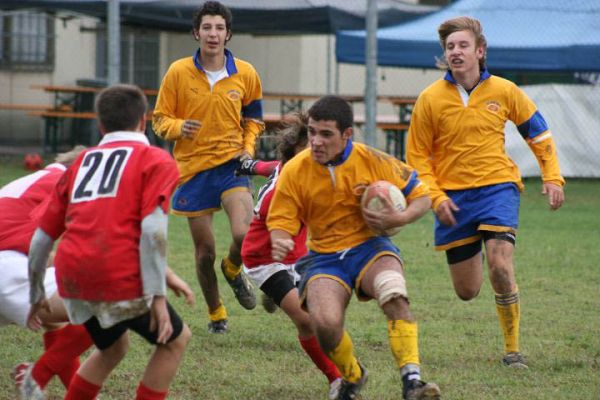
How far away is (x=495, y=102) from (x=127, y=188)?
112 inches

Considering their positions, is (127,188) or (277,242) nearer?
(127,188)

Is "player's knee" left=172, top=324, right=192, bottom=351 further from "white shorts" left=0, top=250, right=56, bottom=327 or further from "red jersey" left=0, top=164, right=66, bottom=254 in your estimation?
"red jersey" left=0, top=164, right=66, bottom=254

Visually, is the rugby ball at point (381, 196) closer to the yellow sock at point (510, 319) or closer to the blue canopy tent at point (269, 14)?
the yellow sock at point (510, 319)

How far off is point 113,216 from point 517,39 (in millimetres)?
12861

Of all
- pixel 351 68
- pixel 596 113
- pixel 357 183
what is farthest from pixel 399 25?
pixel 357 183

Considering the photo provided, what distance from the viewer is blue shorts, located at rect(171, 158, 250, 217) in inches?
287

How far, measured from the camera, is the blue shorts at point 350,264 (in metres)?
5.23

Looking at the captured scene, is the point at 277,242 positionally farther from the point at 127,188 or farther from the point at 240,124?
the point at 240,124

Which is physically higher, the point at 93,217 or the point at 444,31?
the point at 444,31

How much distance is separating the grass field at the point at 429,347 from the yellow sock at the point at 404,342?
62cm

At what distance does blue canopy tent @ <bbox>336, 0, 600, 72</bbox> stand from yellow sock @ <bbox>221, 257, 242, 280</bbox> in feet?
29.2

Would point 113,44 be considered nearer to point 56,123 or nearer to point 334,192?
point 56,123

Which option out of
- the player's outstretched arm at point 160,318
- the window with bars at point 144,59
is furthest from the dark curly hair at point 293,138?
the window with bars at point 144,59

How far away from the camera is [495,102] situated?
6.46 m
